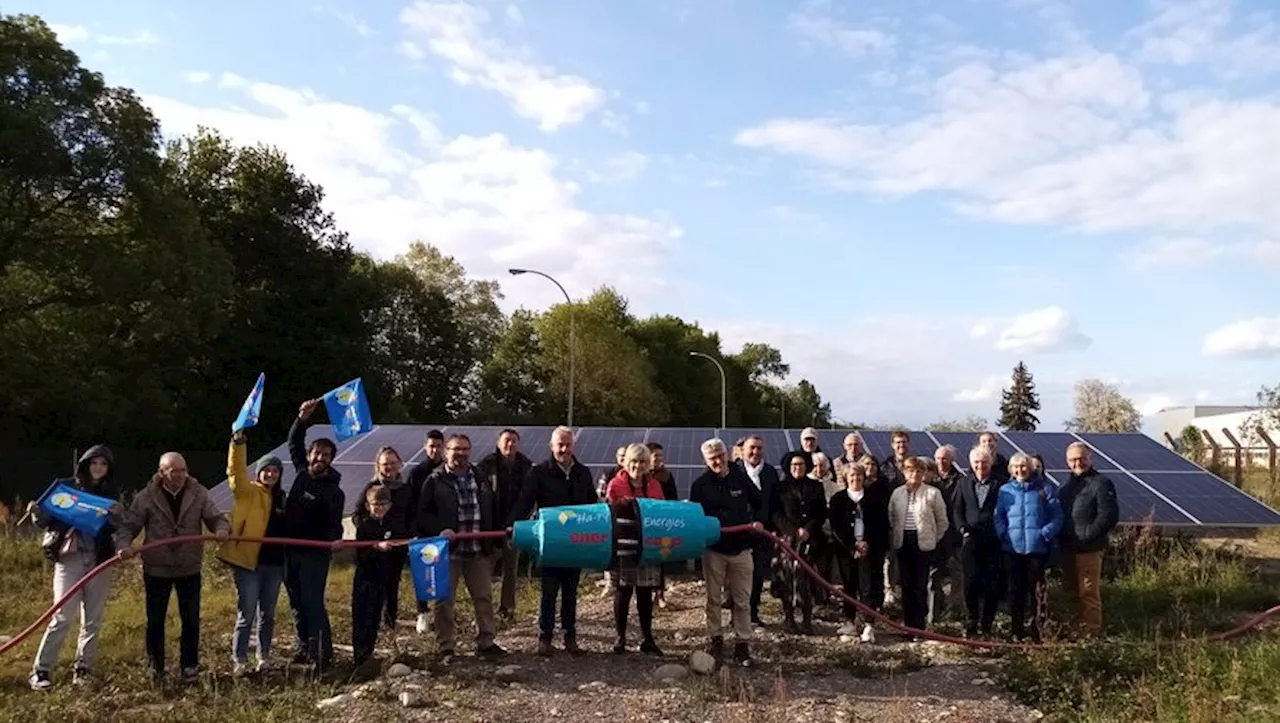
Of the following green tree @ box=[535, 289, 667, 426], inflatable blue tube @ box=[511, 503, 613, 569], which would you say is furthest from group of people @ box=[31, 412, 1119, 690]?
green tree @ box=[535, 289, 667, 426]

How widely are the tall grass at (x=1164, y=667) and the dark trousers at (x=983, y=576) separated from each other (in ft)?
3.34

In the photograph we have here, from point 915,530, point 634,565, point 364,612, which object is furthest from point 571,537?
point 915,530

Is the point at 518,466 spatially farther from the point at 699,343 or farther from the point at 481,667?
the point at 699,343

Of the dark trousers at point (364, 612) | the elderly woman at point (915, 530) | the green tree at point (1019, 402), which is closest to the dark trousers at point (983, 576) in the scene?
the elderly woman at point (915, 530)

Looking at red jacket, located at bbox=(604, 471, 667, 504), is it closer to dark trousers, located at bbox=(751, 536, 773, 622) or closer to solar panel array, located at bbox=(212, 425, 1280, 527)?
dark trousers, located at bbox=(751, 536, 773, 622)

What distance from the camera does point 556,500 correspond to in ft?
28.6

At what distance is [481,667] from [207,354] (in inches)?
1149

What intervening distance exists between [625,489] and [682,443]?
790cm

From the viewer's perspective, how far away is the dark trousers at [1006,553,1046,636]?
30.3ft

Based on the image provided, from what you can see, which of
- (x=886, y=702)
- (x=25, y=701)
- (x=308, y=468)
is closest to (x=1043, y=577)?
(x=886, y=702)

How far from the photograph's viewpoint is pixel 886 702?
292 inches

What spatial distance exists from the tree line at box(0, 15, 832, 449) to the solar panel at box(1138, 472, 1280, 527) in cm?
2573

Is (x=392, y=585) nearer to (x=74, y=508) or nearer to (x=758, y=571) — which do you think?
(x=74, y=508)

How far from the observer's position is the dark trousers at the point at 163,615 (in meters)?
7.78
